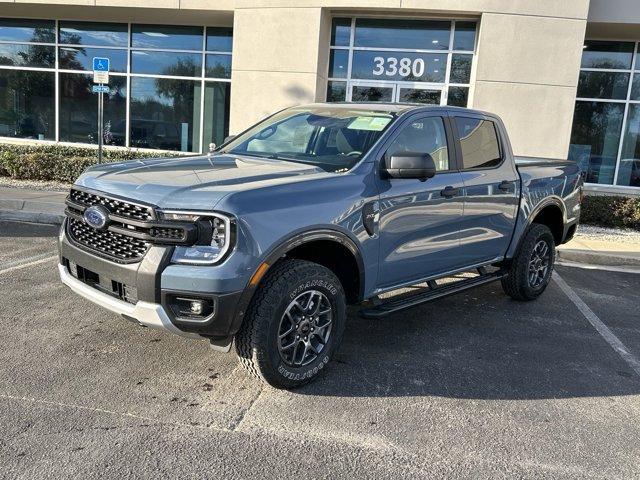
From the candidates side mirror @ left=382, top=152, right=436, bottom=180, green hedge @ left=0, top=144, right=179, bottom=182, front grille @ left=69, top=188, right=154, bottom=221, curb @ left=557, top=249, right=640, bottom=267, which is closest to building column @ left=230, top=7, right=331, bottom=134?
green hedge @ left=0, top=144, right=179, bottom=182

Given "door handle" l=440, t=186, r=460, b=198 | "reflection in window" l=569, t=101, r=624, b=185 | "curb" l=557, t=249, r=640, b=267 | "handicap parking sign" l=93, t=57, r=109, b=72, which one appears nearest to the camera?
"door handle" l=440, t=186, r=460, b=198

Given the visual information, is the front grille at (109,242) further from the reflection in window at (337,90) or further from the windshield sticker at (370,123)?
the reflection in window at (337,90)

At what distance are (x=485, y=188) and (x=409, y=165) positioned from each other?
4.85 feet

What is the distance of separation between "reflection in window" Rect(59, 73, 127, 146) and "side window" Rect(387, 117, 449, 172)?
42.8 ft

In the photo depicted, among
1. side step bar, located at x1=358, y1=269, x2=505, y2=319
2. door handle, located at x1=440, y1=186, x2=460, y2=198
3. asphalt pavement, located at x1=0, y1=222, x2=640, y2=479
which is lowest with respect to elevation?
asphalt pavement, located at x1=0, y1=222, x2=640, y2=479

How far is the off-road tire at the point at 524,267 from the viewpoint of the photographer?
600 centimetres

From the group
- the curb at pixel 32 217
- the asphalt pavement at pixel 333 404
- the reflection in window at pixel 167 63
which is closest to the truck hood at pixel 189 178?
the asphalt pavement at pixel 333 404

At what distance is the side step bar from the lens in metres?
4.27

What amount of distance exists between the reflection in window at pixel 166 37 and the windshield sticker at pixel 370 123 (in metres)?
12.0

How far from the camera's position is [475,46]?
518 inches

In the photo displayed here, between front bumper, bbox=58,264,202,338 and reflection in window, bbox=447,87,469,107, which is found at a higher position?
reflection in window, bbox=447,87,469,107

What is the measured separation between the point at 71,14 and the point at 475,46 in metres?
10.4

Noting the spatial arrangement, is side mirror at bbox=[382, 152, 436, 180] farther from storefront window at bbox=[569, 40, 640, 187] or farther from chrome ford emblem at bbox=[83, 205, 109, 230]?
storefront window at bbox=[569, 40, 640, 187]

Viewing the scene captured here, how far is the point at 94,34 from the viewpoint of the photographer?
15.9 meters
